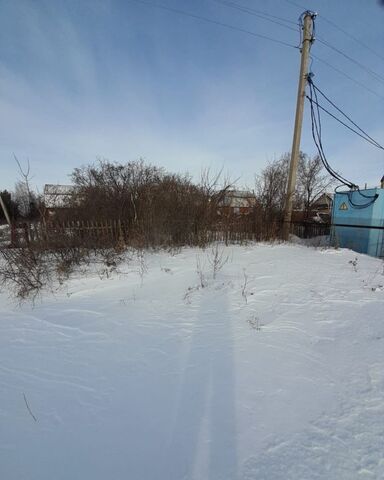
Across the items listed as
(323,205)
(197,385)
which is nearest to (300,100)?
(197,385)

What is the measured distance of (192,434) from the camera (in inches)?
72.6

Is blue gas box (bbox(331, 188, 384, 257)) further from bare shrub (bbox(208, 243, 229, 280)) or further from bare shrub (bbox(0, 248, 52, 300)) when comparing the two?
bare shrub (bbox(0, 248, 52, 300))

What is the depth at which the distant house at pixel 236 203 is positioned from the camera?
962cm

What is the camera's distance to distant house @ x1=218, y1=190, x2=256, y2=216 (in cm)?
962

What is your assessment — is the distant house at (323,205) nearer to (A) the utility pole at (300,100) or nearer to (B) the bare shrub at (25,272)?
(A) the utility pole at (300,100)

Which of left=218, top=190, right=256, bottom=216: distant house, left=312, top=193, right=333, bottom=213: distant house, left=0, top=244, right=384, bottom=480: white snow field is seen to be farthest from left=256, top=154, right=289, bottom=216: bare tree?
left=312, top=193, right=333, bottom=213: distant house

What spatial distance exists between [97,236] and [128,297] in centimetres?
398

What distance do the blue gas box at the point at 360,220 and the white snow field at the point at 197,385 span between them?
4951mm

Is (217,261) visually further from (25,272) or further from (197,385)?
(25,272)

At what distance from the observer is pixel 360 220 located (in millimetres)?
9016

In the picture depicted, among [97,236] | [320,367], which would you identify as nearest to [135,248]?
[97,236]

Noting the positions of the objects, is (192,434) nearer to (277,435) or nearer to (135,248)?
(277,435)

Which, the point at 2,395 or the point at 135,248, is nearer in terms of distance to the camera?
the point at 2,395

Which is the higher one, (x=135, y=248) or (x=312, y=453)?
(x=135, y=248)
